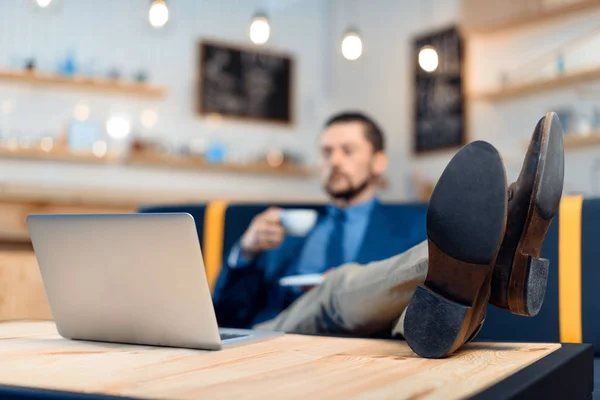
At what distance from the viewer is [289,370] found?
2.20 ft

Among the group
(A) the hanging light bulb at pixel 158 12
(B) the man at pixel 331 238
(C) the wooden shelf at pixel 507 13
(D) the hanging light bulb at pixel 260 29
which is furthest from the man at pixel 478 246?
(C) the wooden shelf at pixel 507 13

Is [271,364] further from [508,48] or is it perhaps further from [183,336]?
[508,48]

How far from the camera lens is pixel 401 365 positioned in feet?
2.36

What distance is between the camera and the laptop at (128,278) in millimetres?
812

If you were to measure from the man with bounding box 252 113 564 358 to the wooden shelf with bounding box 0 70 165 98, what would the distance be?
381 cm

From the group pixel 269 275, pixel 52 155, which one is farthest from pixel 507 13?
pixel 52 155

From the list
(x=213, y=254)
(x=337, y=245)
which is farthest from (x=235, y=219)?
(x=337, y=245)

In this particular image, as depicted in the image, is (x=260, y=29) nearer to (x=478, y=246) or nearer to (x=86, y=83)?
(x=86, y=83)

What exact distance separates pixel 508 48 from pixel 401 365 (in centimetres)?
372

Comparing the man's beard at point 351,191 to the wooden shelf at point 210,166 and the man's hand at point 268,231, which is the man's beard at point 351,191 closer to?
the man's hand at point 268,231

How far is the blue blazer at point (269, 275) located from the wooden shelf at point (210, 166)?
276 centimetres

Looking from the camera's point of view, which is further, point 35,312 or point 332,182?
point 332,182

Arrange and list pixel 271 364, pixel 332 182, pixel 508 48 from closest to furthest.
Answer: pixel 271 364 → pixel 332 182 → pixel 508 48

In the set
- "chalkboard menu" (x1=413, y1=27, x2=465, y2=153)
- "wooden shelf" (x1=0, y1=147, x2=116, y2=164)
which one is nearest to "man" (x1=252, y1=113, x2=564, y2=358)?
"chalkboard menu" (x1=413, y1=27, x2=465, y2=153)
